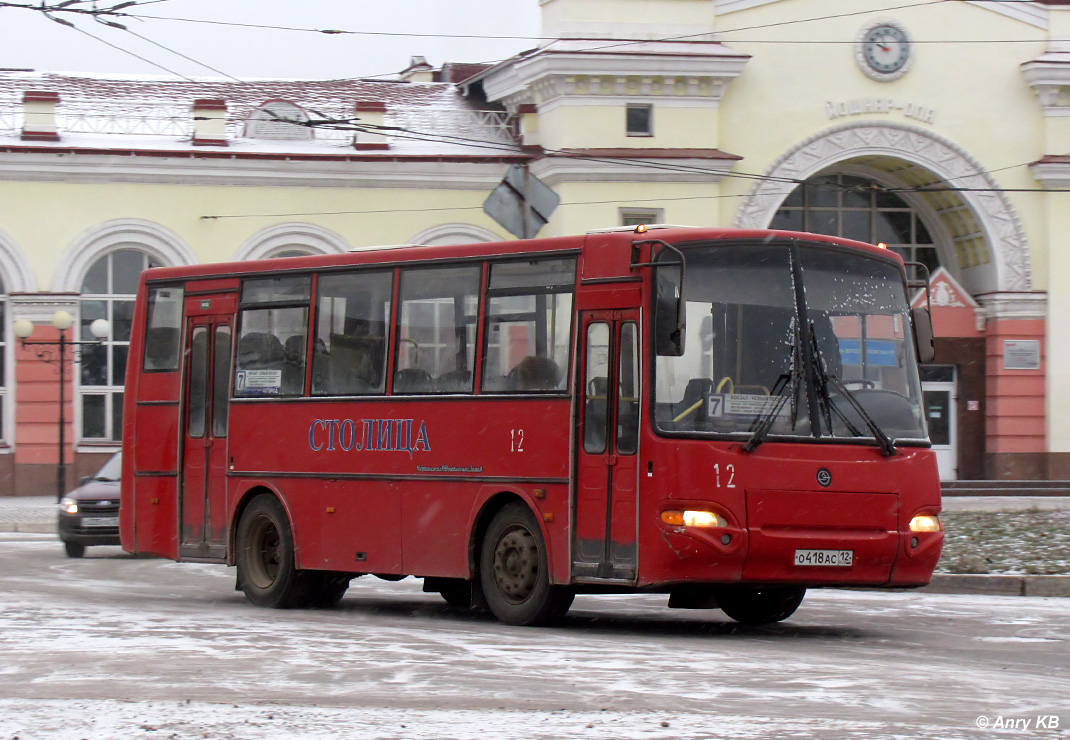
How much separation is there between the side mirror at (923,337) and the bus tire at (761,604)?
196 centimetres

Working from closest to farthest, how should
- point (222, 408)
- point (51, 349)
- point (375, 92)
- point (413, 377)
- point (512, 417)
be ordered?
point (512, 417), point (413, 377), point (222, 408), point (51, 349), point (375, 92)

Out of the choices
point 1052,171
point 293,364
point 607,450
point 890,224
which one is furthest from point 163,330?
point 890,224

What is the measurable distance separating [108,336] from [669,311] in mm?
25402

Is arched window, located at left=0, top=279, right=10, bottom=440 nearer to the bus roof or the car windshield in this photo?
the car windshield

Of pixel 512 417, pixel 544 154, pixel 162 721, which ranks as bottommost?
pixel 162 721

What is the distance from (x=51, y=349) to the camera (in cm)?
3391

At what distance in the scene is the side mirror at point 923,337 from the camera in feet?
40.8

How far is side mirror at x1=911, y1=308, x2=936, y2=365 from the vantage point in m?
12.4

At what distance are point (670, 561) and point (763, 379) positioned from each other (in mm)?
1360

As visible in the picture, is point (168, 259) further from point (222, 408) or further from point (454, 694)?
point (454, 694)

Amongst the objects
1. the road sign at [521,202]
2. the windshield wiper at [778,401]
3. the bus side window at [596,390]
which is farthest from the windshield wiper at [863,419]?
the road sign at [521,202]

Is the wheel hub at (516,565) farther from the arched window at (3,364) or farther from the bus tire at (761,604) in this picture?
the arched window at (3,364)

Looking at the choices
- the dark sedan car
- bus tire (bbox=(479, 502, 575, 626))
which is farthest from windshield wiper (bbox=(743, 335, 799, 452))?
the dark sedan car

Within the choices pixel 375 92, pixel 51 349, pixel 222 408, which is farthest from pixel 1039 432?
pixel 222 408
